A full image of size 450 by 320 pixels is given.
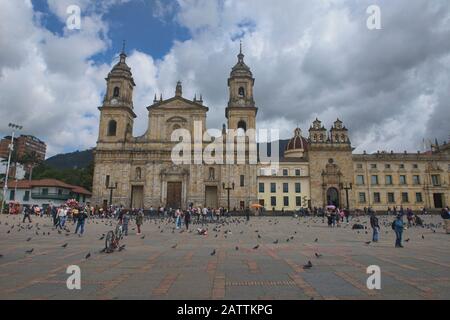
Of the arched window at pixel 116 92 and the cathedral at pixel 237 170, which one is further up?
the arched window at pixel 116 92

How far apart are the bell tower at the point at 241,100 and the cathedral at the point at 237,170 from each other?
0.15 meters

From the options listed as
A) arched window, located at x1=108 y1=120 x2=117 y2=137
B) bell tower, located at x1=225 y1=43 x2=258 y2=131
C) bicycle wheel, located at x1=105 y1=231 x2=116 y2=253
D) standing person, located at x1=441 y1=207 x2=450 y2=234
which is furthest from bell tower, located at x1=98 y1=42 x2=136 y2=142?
standing person, located at x1=441 y1=207 x2=450 y2=234

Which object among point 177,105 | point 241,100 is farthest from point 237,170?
point 177,105

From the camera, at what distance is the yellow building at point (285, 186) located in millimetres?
52906

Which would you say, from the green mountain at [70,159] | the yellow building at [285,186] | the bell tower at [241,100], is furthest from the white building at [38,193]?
the green mountain at [70,159]

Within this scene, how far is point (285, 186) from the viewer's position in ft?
174

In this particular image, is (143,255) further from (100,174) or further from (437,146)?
(437,146)

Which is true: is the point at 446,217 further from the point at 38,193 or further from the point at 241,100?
the point at 38,193

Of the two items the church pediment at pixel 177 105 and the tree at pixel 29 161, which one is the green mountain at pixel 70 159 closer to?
the tree at pixel 29 161

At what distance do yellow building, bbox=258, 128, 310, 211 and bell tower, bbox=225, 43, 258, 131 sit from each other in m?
11.1

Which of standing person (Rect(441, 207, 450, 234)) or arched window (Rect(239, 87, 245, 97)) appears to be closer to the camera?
standing person (Rect(441, 207, 450, 234))

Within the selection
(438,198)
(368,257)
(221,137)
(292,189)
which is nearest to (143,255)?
(368,257)

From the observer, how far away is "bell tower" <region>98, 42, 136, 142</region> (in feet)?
153

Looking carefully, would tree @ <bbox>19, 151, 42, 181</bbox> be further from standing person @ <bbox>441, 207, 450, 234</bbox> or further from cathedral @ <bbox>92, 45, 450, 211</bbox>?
standing person @ <bbox>441, 207, 450, 234</bbox>
